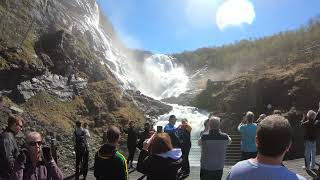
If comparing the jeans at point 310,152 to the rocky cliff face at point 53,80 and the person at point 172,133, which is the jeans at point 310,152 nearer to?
the person at point 172,133

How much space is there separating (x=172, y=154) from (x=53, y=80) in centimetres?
2105

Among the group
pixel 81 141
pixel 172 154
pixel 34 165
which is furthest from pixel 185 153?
pixel 34 165

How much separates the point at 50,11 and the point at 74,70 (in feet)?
21.2

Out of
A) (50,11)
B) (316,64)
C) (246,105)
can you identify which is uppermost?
(50,11)

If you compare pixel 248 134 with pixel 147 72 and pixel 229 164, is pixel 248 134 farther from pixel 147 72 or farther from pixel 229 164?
pixel 147 72

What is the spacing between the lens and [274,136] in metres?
3.62

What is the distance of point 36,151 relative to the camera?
19.2 ft

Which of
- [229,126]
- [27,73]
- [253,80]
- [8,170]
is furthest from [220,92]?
[8,170]

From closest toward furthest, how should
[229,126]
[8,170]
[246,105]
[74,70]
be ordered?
[8,170] < [74,70] < [229,126] < [246,105]

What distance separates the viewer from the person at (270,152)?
3.63 meters

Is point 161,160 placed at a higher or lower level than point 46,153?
lower

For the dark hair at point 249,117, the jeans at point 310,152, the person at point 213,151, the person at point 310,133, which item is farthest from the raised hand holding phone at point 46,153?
the jeans at point 310,152

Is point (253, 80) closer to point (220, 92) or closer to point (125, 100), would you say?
point (220, 92)

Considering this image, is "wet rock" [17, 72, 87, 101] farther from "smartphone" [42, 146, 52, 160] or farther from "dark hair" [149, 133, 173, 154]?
"smartphone" [42, 146, 52, 160]
